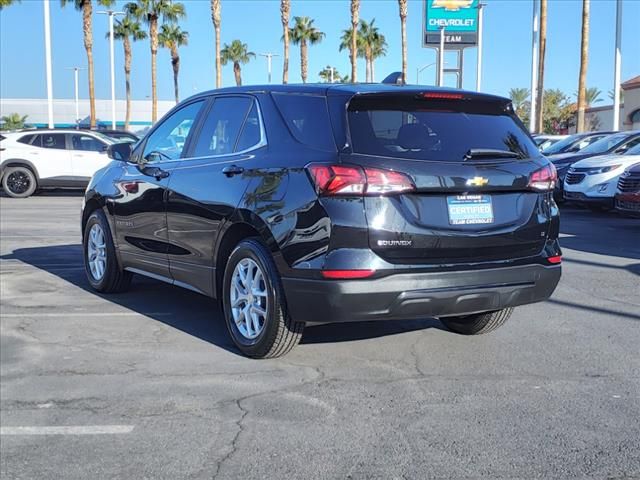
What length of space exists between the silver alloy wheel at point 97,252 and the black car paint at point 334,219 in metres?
1.70

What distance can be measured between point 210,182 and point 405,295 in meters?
1.77

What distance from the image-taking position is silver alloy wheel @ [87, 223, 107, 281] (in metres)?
7.30

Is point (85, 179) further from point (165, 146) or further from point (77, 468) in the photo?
point (77, 468)

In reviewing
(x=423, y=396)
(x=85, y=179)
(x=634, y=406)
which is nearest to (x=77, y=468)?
(x=423, y=396)

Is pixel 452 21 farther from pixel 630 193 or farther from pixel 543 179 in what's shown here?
pixel 543 179

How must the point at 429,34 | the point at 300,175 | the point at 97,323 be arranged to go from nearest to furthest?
1. the point at 300,175
2. the point at 97,323
3. the point at 429,34

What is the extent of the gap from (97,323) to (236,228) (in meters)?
1.79

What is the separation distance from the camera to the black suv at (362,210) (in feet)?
14.7

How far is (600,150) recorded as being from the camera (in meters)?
16.8

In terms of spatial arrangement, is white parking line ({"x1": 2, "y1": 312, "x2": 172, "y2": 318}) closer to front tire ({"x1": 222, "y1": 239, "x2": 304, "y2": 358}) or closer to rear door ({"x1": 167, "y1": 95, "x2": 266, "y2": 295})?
rear door ({"x1": 167, "y1": 95, "x2": 266, "y2": 295})

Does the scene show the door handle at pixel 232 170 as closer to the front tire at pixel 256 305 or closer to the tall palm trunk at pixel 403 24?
the front tire at pixel 256 305

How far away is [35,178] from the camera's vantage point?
19.1 metres

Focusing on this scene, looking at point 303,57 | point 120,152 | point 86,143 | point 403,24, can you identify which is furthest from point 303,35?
point 120,152

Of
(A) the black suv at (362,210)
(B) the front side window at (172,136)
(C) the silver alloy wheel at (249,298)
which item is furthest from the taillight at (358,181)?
(B) the front side window at (172,136)
